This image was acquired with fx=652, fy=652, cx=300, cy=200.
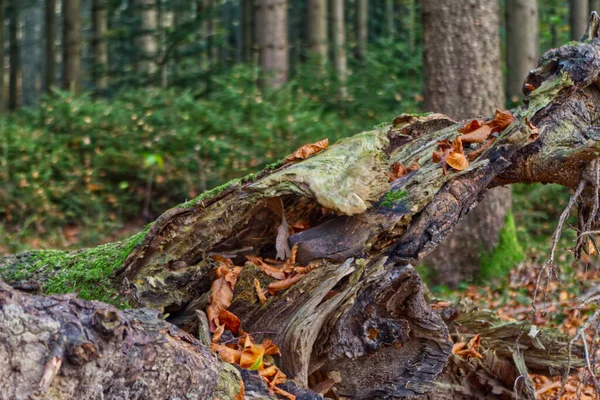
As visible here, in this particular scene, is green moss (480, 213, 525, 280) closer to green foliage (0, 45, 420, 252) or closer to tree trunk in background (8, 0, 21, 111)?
green foliage (0, 45, 420, 252)

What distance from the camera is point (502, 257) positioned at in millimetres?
7738

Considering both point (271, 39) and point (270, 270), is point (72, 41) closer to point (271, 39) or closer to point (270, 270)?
point (271, 39)

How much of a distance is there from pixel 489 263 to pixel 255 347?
4982 mm

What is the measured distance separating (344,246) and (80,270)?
1.54 meters

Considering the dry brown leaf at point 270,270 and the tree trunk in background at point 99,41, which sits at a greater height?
the tree trunk in background at point 99,41

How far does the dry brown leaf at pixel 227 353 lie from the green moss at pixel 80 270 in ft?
1.84

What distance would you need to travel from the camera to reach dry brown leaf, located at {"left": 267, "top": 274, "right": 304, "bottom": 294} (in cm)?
350

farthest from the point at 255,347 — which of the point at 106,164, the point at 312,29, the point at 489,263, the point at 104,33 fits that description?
the point at 104,33

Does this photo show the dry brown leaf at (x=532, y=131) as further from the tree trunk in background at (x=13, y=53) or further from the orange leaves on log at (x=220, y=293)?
the tree trunk in background at (x=13, y=53)

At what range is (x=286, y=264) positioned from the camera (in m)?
3.58

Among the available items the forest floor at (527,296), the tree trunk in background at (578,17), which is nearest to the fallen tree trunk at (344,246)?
the forest floor at (527,296)

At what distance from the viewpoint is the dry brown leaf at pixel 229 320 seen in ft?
11.4

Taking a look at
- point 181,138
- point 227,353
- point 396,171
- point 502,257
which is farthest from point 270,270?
point 181,138

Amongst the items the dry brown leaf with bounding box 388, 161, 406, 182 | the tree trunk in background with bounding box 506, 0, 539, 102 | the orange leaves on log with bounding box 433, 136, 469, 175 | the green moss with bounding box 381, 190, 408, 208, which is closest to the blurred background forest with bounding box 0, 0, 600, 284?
the tree trunk in background with bounding box 506, 0, 539, 102
